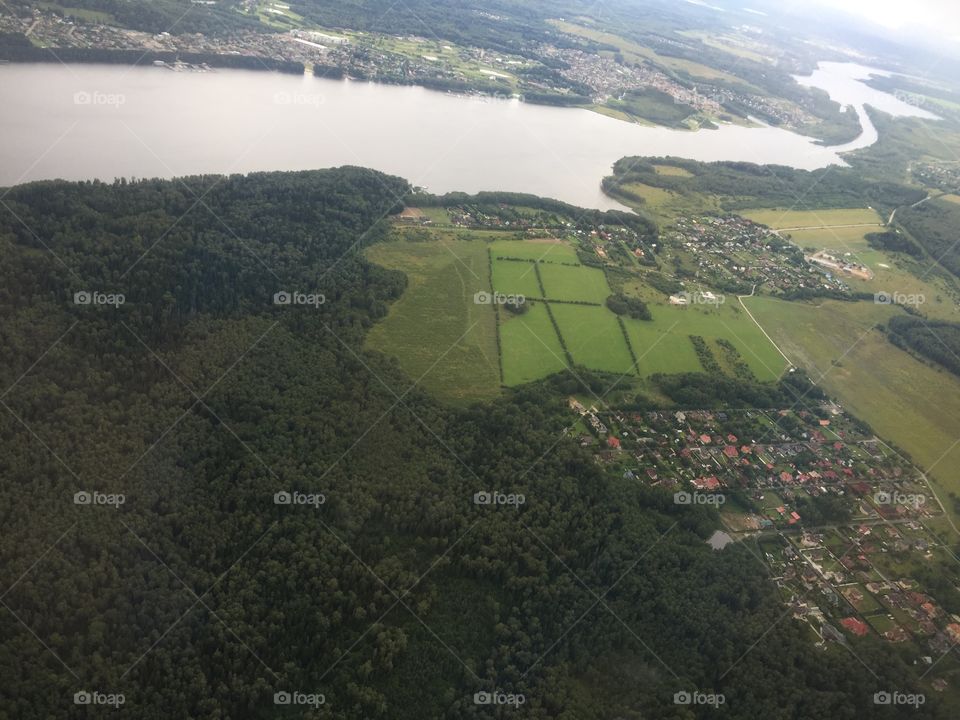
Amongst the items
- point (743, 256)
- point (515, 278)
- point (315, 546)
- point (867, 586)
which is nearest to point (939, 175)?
point (743, 256)

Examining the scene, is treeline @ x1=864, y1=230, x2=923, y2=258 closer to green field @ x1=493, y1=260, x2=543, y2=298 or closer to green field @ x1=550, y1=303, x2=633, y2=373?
green field @ x1=550, y1=303, x2=633, y2=373

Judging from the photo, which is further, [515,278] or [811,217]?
[811,217]

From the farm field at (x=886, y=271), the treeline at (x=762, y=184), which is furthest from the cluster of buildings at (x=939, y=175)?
the farm field at (x=886, y=271)

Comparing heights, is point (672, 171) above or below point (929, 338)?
below

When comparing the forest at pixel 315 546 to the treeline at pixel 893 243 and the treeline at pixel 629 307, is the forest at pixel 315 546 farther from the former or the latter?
the treeline at pixel 893 243

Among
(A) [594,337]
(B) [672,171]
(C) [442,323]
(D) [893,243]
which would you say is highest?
(D) [893,243]

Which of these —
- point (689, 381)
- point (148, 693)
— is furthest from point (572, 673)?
point (689, 381)

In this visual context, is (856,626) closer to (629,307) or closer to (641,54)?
(629,307)

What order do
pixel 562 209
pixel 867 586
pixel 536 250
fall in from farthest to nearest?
pixel 562 209 → pixel 536 250 → pixel 867 586

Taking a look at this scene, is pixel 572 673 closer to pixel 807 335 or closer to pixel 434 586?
pixel 434 586
